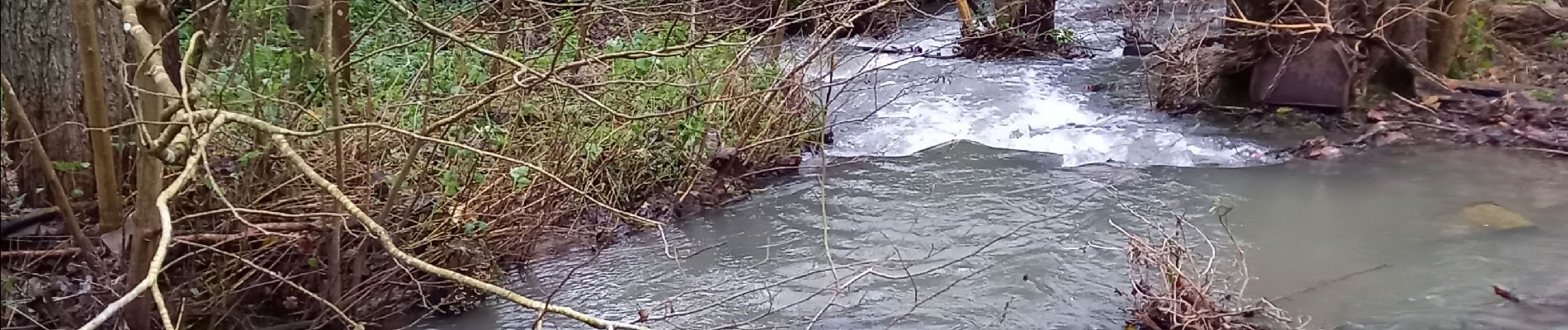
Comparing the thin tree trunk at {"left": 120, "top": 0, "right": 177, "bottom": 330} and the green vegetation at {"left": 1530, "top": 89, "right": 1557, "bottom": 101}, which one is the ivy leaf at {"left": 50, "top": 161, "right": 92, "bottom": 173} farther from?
the green vegetation at {"left": 1530, "top": 89, "right": 1557, "bottom": 101}

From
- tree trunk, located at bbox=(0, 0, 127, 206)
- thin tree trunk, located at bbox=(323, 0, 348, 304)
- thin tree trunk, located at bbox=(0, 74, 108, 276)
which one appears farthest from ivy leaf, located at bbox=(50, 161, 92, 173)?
thin tree trunk, located at bbox=(323, 0, 348, 304)

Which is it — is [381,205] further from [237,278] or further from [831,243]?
[831,243]

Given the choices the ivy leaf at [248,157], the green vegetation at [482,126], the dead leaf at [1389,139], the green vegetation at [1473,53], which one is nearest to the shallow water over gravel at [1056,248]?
the dead leaf at [1389,139]

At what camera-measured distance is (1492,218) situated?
21.3 ft

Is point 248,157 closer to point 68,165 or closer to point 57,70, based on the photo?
point 68,165

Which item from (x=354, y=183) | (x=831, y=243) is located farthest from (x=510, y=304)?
(x=831, y=243)

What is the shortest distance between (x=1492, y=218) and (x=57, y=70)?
6.95 m

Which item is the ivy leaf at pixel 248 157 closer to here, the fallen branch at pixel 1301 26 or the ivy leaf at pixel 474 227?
the ivy leaf at pixel 474 227

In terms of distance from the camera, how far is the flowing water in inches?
208

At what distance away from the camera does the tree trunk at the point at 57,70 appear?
4.09 metres

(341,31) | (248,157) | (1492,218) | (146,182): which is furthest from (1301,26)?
(146,182)

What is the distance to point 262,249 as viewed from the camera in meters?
4.25

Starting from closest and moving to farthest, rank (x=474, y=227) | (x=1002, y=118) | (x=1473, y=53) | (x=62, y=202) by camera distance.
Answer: (x=62, y=202) < (x=474, y=227) < (x=1002, y=118) < (x=1473, y=53)

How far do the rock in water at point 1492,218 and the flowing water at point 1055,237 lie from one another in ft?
0.23
